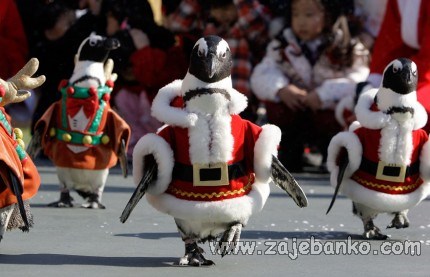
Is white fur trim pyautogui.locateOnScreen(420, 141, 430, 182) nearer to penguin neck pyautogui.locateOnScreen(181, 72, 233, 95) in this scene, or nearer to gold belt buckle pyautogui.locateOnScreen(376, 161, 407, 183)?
gold belt buckle pyautogui.locateOnScreen(376, 161, 407, 183)

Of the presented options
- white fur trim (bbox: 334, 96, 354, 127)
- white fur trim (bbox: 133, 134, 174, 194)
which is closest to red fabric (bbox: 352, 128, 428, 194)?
white fur trim (bbox: 133, 134, 174, 194)

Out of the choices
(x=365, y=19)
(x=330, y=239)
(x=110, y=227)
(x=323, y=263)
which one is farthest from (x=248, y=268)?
(x=365, y=19)

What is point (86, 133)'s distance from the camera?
861 centimetres

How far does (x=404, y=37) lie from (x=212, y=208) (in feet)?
12.7

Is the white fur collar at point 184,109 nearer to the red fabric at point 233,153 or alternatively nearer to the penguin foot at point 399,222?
the red fabric at point 233,153

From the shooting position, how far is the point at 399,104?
7.25 meters

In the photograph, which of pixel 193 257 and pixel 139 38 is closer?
pixel 193 257

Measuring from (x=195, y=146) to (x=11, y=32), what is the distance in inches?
224

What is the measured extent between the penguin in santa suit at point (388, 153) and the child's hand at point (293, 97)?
3.47 meters

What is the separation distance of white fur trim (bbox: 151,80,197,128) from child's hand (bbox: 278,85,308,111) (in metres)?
4.41

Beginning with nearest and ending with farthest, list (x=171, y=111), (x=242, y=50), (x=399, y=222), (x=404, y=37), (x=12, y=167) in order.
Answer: (x=12, y=167) → (x=171, y=111) → (x=399, y=222) → (x=404, y=37) → (x=242, y=50)

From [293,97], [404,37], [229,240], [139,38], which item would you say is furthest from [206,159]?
[139,38]

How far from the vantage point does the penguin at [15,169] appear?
622 centimetres

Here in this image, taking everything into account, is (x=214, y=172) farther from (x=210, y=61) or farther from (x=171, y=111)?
(x=210, y=61)
